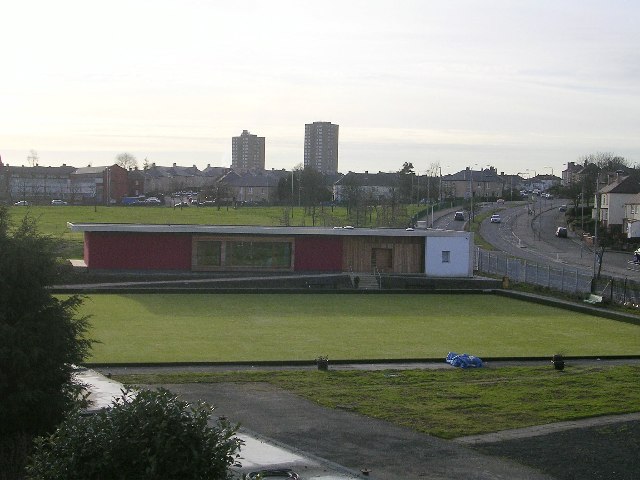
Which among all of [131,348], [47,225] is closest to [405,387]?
[131,348]

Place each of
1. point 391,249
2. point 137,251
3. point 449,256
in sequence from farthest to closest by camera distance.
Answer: point 449,256, point 391,249, point 137,251

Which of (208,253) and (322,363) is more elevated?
(208,253)

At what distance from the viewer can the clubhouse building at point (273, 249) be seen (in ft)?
143

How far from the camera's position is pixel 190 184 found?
16262 centimetres

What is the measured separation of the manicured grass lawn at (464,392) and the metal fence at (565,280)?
13084 millimetres

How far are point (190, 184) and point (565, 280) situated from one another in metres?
126

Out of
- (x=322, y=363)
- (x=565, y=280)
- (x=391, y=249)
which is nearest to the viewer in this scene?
(x=322, y=363)

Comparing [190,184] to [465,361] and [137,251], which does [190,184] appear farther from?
[465,361]

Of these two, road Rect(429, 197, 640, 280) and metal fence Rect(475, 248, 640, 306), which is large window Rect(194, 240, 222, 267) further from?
road Rect(429, 197, 640, 280)

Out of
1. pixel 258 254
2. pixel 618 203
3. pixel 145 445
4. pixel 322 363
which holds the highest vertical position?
pixel 618 203

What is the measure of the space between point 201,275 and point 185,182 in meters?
118

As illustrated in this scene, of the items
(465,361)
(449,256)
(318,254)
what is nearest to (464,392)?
(465,361)

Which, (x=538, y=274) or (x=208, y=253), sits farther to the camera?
(x=208, y=253)

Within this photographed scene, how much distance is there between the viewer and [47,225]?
218ft
